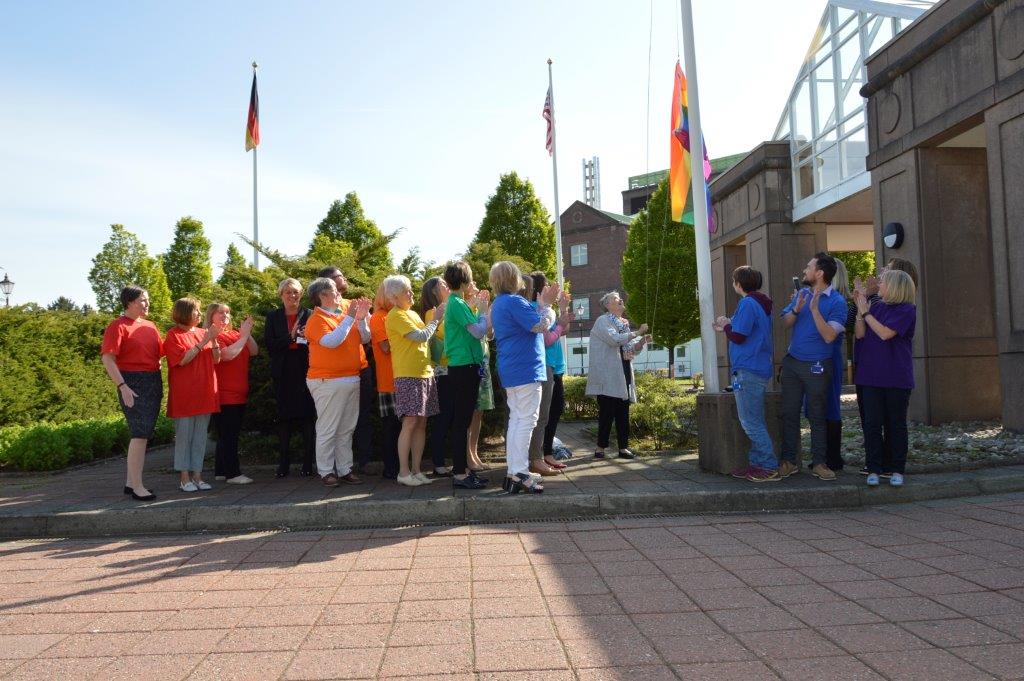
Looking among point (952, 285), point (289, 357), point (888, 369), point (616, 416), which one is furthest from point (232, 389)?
point (952, 285)

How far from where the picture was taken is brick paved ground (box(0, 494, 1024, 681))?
3.03m

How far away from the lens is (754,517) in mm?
5816

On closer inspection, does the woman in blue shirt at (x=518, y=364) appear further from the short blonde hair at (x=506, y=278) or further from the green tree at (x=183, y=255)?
the green tree at (x=183, y=255)

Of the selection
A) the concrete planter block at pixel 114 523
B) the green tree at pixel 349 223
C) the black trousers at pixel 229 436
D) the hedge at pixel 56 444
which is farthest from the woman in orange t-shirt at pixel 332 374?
the green tree at pixel 349 223

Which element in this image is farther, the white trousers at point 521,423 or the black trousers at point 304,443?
the black trousers at point 304,443

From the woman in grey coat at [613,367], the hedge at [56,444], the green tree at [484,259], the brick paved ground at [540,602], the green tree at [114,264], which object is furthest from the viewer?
the green tree at [114,264]

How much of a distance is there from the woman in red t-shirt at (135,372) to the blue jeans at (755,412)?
4.96 meters

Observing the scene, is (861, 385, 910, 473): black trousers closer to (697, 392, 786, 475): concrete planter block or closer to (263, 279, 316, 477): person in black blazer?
(697, 392, 786, 475): concrete planter block

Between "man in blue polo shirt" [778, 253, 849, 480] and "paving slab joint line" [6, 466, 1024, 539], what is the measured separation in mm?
543

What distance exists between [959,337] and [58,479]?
11.3 metres

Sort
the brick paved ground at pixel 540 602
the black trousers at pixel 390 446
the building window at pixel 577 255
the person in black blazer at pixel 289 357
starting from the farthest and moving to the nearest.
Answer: the building window at pixel 577 255
the person in black blazer at pixel 289 357
the black trousers at pixel 390 446
the brick paved ground at pixel 540 602

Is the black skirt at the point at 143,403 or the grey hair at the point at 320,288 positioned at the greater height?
the grey hair at the point at 320,288

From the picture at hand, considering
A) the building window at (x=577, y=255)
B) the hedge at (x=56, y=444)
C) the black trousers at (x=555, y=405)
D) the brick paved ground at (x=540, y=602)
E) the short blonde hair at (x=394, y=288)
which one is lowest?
the brick paved ground at (x=540, y=602)

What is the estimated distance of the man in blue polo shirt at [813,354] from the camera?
21.1 feet
